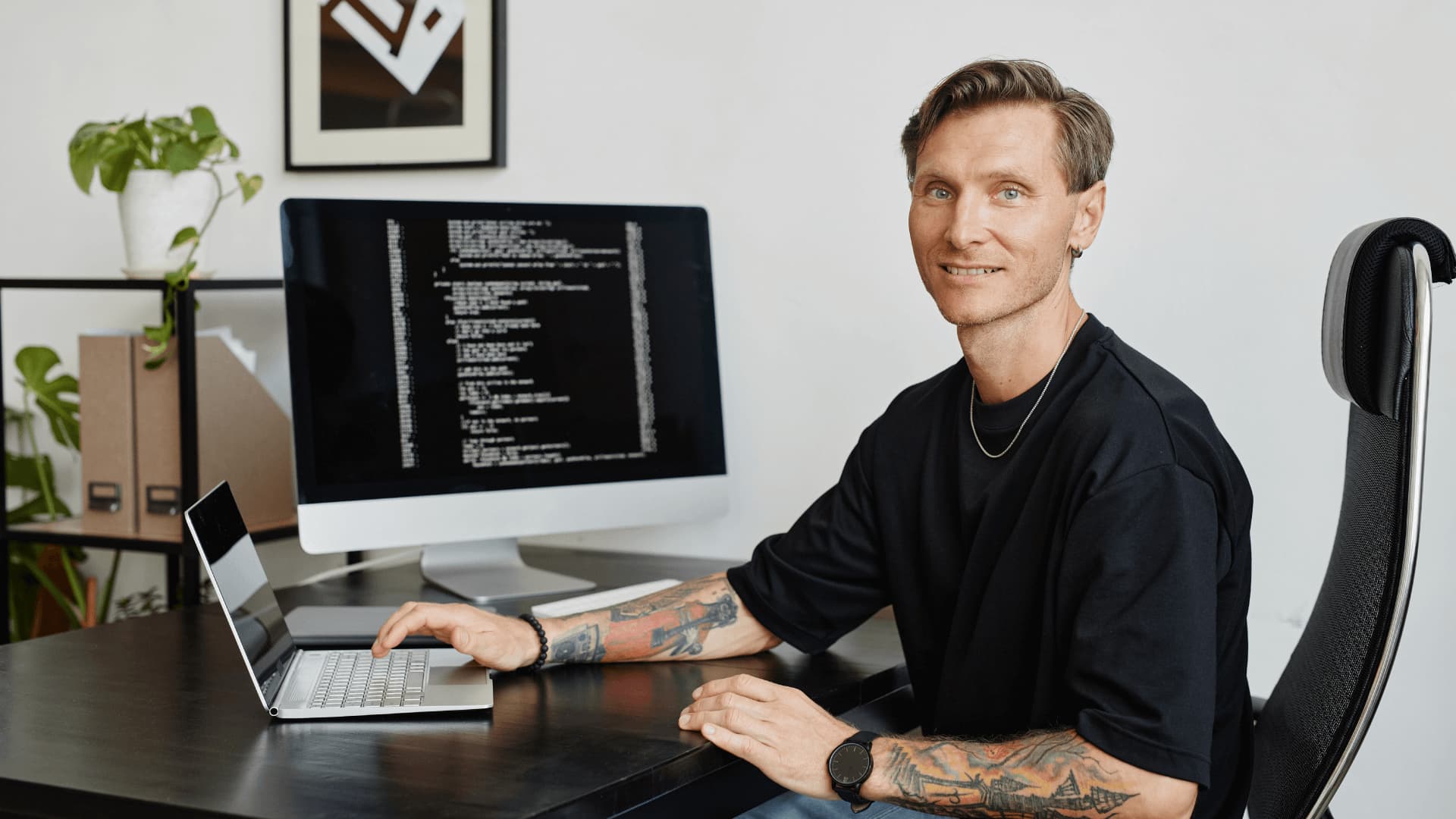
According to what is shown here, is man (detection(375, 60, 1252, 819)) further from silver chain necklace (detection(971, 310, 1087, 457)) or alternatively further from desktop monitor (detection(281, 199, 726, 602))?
desktop monitor (detection(281, 199, 726, 602))

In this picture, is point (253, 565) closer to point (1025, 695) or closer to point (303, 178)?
point (1025, 695)

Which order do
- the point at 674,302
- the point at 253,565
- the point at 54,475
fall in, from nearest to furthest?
the point at 253,565 → the point at 674,302 → the point at 54,475

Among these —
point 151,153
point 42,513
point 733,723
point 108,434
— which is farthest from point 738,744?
point 42,513

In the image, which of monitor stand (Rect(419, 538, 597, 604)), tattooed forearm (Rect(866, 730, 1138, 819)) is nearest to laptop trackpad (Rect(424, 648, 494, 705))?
monitor stand (Rect(419, 538, 597, 604))

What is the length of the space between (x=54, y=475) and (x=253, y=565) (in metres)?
1.57

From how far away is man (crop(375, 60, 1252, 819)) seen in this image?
1112 millimetres

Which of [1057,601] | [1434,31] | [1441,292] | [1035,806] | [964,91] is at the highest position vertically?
[1434,31]

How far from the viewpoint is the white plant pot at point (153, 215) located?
2068 mm

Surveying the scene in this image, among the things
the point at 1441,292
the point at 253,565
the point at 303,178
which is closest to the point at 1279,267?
the point at 1441,292

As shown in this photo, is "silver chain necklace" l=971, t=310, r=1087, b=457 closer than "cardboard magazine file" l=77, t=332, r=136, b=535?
Yes

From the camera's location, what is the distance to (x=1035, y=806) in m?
1.11

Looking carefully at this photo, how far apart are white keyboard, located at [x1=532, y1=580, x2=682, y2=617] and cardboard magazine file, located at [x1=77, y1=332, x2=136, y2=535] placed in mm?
830

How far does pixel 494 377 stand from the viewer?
67.2 inches

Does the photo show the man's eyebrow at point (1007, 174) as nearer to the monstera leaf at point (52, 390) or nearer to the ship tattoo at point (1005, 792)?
the ship tattoo at point (1005, 792)
